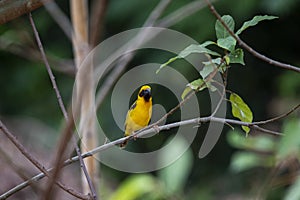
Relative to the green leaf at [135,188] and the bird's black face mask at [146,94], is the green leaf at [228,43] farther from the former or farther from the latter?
the green leaf at [135,188]

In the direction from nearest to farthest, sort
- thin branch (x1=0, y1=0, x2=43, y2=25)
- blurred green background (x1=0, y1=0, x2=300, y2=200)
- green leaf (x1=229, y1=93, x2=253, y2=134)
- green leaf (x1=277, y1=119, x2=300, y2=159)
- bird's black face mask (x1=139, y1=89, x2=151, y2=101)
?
thin branch (x1=0, y1=0, x2=43, y2=25) → green leaf (x1=229, y1=93, x2=253, y2=134) → green leaf (x1=277, y1=119, x2=300, y2=159) → bird's black face mask (x1=139, y1=89, x2=151, y2=101) → blurred green background (x1=0, y1=0, x2=300, y2=200)

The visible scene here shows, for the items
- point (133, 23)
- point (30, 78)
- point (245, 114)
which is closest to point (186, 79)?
point (133, 23)

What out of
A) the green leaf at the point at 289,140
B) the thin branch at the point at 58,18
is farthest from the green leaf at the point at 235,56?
the thin branch at the point at 58,18

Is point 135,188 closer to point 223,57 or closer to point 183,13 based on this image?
point 183,13

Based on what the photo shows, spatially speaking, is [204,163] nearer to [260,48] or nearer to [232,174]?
[232,174]

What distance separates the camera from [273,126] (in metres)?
3.64

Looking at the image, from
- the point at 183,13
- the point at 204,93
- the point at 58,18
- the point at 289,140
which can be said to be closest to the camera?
the point at 289,140

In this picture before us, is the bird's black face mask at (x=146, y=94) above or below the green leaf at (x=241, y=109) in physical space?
above

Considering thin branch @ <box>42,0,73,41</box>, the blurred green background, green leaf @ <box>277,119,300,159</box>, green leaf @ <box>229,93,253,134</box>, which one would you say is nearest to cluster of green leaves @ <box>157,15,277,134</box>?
green leaf @ <box>229,93,253,134</box>

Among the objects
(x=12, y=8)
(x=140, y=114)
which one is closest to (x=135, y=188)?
(x=140, y=114)

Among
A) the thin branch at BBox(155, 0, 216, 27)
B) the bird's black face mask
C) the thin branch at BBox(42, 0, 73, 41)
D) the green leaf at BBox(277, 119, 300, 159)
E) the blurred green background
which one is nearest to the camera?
the green leaf at BBox(277, 119, 300, 159)

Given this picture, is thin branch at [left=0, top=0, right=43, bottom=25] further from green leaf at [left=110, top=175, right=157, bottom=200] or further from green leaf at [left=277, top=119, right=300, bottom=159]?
green leaf at [left=110, top=175, right=157, bottom=200]

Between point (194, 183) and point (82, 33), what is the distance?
82.4 inches

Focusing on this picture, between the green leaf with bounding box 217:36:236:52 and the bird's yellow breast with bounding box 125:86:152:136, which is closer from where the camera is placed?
the green leaf with bounding box 217:36:236:52
